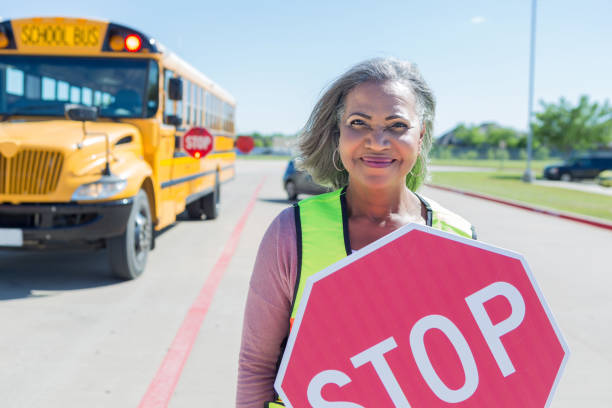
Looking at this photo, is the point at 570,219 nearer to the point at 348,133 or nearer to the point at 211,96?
the point at 211,96

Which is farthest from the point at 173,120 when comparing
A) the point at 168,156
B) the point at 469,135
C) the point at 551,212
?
the point at 469,135

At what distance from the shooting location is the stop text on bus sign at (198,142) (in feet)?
29.5

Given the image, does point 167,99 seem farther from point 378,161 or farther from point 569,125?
point 569,125

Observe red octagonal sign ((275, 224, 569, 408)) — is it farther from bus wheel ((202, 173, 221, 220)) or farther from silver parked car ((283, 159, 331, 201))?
silver parked car ((283, 159, 331, 201))

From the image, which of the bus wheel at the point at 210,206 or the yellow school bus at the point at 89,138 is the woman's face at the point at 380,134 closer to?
the yellow school bus at the point at 89,138

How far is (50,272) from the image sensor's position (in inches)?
253

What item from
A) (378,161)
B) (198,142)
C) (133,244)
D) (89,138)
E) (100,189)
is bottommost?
(133,244)

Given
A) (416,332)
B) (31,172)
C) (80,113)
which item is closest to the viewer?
(416,332)

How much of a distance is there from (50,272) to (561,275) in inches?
224

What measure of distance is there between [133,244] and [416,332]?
5.33 meters

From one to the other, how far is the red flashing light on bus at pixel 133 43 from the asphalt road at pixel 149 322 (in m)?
2.51

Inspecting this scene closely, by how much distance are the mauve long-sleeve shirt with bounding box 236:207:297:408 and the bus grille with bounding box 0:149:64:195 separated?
15.0 feet

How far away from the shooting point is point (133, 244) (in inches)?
239

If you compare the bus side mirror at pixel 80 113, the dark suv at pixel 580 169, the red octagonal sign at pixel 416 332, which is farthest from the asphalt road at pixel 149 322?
the dark suv at pixel 580 169
